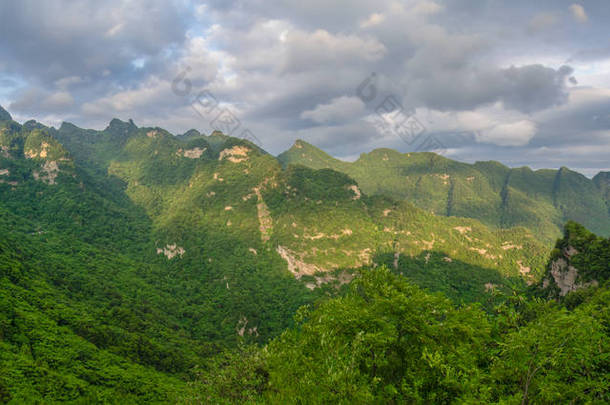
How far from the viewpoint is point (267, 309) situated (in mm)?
131250

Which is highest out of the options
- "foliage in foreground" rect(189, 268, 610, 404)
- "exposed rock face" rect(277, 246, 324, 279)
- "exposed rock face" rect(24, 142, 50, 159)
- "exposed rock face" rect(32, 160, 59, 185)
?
"exposed rock face" rect(24, 142, 50, 159)

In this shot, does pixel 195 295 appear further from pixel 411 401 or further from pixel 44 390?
pixel 411 401

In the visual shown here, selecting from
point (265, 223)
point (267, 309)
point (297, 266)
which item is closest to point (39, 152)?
point (265, 223)

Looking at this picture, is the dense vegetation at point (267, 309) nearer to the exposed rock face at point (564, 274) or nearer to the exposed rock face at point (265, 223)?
the exposed rock face at point (265, 223)

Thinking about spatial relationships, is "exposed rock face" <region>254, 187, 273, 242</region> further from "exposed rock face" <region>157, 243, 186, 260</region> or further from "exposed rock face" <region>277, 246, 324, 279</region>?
"exposed rock face" <region>157, 243, 186, 260</region>

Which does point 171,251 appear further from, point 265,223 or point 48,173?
point 48,173

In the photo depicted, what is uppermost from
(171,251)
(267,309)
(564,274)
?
(171,251)

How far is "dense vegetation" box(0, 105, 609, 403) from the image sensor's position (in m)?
16.4

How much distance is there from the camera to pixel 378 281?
24828mm

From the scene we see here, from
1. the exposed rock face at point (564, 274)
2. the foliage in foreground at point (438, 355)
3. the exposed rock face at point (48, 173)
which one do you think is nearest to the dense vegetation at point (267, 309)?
the foliage in foreground at point (438, 355)

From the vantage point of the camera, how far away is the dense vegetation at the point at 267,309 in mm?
16391

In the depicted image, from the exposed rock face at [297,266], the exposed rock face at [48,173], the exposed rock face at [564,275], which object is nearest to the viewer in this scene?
the exposed rock face at [564,275]

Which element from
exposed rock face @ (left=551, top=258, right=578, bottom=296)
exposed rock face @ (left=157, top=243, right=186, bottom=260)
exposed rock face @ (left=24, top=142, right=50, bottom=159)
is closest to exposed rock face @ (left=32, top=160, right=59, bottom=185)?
exposed rock face @ (left=24, top=142, right=50, bottom=159)

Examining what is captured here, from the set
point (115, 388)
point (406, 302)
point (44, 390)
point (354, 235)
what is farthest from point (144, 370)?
point (354, 235)
